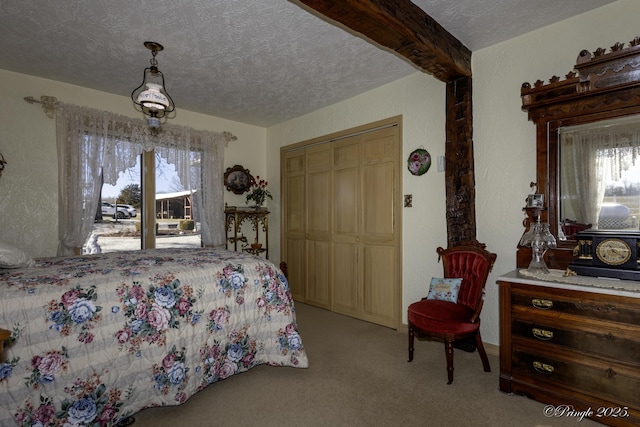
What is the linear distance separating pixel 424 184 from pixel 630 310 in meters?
1.81

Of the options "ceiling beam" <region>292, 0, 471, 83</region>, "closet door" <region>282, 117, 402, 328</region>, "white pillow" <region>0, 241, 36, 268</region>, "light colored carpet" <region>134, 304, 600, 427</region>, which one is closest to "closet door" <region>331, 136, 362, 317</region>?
"closet door" <region>282, 117, 402, 328</region>

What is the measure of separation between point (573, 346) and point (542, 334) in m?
0.15

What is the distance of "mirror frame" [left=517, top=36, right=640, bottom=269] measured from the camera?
80.4 inches

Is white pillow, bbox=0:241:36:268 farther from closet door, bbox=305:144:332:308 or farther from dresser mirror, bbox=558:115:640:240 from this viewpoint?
dresser mirror, bbox=558:115:640:240

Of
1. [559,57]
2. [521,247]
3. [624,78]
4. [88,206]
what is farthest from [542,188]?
[88,206]

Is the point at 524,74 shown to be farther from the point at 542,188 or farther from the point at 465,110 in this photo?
the point at 542,188

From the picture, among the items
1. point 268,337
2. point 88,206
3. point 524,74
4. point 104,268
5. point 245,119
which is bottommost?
point 268,337

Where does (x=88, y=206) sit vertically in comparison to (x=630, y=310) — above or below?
above

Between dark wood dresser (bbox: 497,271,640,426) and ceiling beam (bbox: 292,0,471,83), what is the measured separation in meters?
1.70

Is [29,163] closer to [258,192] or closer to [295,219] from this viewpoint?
[258,192]

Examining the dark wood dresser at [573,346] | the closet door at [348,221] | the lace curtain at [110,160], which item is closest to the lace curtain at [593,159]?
the dark wood dresser at [573,346]

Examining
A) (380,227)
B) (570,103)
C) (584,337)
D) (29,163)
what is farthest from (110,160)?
(584,337)

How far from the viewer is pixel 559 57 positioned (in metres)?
2.41

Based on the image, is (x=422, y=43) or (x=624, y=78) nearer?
(x=624, y=78)
